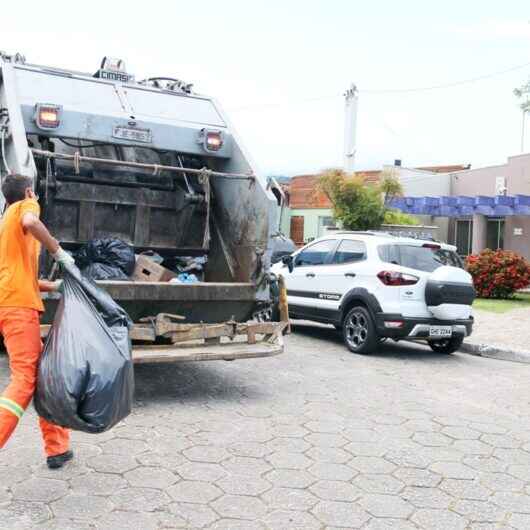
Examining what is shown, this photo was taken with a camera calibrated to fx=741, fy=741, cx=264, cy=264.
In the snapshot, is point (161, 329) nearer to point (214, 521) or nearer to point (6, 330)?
point (6, 330)

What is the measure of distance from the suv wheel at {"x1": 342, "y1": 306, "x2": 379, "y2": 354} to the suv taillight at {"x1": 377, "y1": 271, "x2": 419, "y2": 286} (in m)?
0.47

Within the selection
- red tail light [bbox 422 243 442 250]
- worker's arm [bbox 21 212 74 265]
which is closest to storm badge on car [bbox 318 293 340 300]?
red tail light [bbox 422 243 442 250]

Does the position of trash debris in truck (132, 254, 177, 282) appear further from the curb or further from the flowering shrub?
the flowering shrub

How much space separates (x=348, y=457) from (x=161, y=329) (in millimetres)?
1894

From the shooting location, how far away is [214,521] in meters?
3.57

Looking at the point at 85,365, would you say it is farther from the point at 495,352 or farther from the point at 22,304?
the point at 495,352

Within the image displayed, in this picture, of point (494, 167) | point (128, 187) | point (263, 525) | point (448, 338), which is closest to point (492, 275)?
point (448, 338)

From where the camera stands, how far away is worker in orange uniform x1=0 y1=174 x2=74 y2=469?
394 centimetres

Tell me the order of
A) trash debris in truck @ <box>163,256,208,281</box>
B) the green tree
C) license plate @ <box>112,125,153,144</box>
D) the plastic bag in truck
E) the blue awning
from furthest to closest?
the green tree → the blue awning → trash debris in truck @ <box>163,256,208,281</box> → license plate @ <box>112,125,153,144</box> → the plastic bag in truck

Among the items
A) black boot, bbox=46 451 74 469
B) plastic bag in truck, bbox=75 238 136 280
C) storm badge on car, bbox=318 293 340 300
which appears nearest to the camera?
black boot, bbox=46 451 74 469

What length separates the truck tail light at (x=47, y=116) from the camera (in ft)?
20.1

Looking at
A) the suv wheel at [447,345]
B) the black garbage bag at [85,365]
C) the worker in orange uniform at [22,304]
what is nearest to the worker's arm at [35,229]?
the worker in orange uniform at [22,304]

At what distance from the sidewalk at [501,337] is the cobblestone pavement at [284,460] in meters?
2.38

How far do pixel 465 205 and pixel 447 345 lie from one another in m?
15.4
